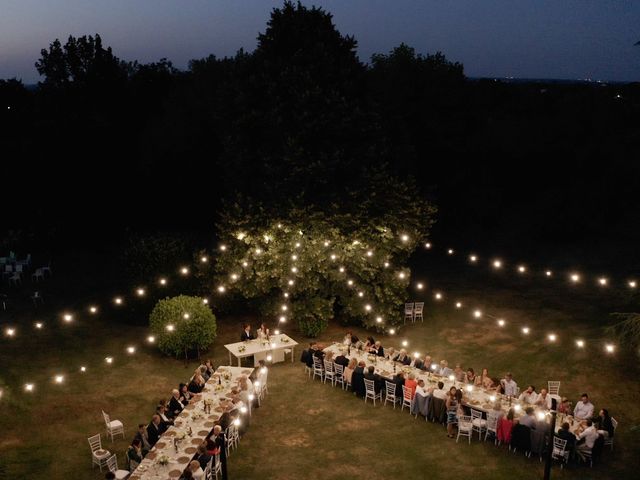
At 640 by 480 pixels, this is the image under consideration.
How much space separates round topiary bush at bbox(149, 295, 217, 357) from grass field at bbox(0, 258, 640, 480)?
0.83 m

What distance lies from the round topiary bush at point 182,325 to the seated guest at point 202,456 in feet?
22.1

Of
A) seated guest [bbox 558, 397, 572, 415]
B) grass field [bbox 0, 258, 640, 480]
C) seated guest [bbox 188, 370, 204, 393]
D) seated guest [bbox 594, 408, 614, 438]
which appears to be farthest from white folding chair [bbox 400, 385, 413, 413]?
seated guest [bbox 188, 370, 204, 393]

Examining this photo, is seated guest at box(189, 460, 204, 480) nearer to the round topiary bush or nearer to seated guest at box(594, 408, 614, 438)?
the round topiary bush

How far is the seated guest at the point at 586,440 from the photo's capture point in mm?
13648

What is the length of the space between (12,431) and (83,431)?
6.37 feet

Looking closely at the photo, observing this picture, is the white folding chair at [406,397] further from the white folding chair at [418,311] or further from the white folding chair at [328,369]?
the white folding chair at [418,311]

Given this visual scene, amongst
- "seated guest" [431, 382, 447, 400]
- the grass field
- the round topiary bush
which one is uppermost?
the round topiary bush

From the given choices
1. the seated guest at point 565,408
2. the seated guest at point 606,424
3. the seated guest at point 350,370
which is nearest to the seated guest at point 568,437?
the seated guest at point 606,424

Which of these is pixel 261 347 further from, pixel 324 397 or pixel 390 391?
pixel 390 391

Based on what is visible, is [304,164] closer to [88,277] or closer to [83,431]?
[83,431]

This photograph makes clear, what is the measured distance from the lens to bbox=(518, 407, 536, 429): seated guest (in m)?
14.2

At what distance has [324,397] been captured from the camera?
17516 mm

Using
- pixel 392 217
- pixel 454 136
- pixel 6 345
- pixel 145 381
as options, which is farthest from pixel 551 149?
pixel 6 345

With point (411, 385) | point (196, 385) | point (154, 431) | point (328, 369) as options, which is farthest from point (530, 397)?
point (154, 431)
